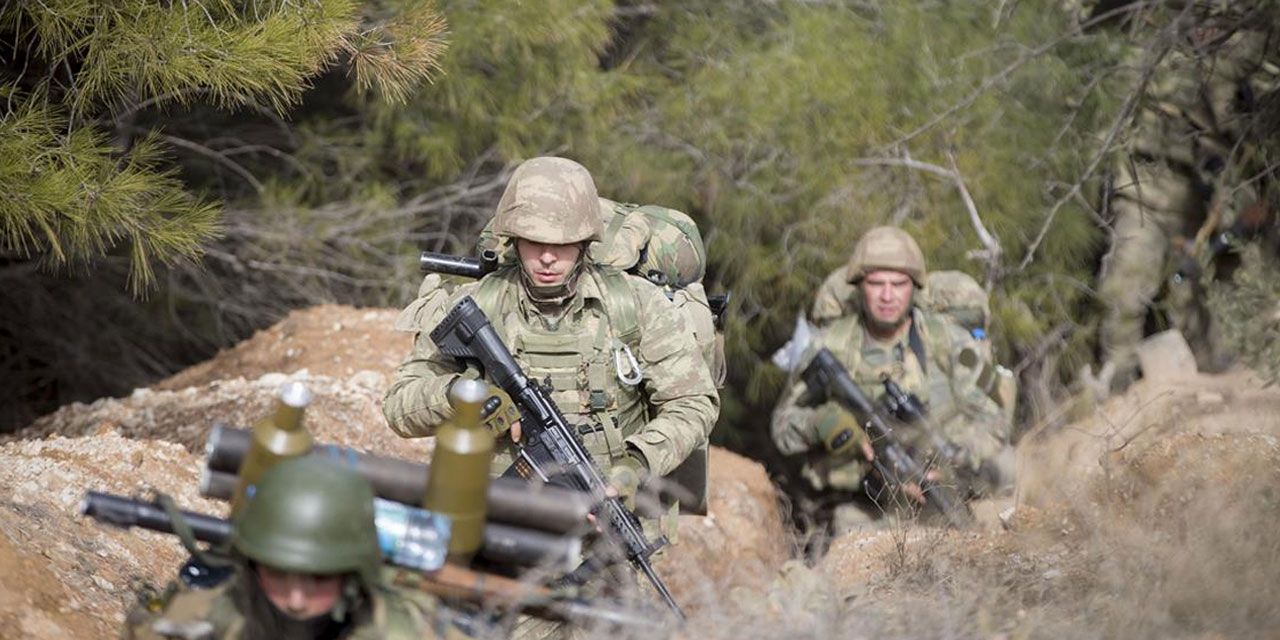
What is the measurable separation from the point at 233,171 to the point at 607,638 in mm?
6936

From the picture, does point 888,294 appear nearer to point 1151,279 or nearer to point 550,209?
point 550,209

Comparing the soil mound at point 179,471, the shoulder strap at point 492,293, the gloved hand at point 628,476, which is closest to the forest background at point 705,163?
the soil mound at point 179,471

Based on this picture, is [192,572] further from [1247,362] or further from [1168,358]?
[1168,358]

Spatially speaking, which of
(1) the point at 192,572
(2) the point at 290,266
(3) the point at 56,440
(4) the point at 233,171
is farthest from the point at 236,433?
(4) the point at 233,171

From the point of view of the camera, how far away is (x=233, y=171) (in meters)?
9.75

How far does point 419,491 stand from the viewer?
11.2 ft

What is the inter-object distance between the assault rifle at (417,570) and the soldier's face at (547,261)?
159 cm

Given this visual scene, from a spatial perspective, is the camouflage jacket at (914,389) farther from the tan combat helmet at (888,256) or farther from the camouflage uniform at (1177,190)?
the camouflage uniform at (1177,190)

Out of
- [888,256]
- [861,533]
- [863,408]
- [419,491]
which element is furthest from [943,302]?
[419,491]

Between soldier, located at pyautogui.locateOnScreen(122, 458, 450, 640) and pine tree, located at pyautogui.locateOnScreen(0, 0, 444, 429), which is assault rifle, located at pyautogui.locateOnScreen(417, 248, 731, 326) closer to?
pine tree, located at pyautogui.locateOnScreen(0, 0, 444, 429)

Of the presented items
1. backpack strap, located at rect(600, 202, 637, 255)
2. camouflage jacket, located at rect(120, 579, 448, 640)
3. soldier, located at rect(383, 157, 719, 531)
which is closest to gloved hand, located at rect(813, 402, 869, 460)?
backpack strap, located at rect(600, 202, 637, 255)

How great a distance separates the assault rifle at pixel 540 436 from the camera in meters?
4.70

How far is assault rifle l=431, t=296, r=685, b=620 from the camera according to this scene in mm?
4699

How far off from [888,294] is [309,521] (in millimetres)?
5087
